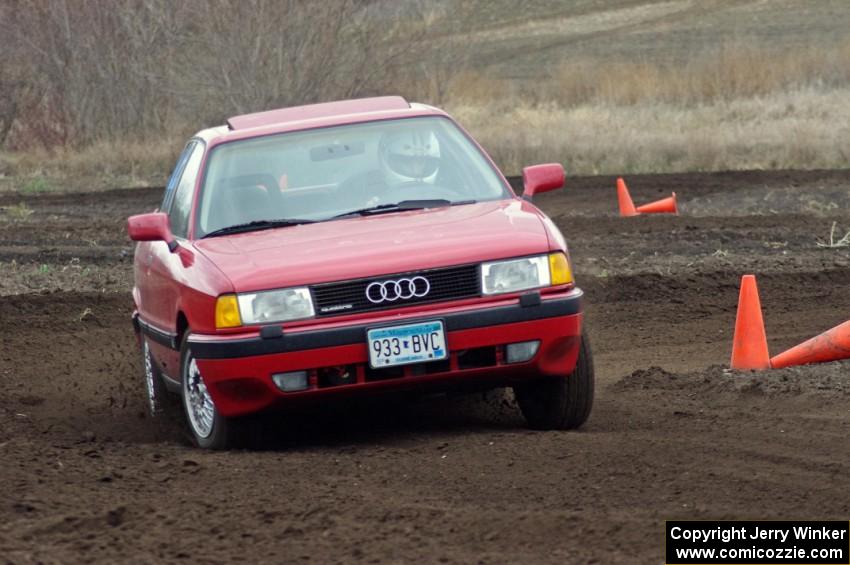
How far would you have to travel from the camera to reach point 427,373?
6887 mm

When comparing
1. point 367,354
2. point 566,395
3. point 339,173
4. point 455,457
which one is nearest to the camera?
point 455,457

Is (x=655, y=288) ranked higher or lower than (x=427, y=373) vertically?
lower

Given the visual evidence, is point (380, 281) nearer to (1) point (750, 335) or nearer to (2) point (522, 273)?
(2) point (522, 273)

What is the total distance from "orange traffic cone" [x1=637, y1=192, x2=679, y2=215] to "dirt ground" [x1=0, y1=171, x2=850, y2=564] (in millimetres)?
5736

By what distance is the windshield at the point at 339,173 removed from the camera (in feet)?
25.7

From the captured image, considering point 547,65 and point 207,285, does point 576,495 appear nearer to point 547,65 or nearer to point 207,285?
point 207,285

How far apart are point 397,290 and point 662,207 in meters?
→ 13.2

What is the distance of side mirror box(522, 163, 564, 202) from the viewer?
8.14m

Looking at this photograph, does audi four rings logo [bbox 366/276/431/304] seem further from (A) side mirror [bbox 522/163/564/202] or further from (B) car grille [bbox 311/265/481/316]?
(A) side mirror [bbox 522/163/564/202]

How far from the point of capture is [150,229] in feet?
25.6

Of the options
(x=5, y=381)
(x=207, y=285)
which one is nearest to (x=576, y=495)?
(x=207, y=285)

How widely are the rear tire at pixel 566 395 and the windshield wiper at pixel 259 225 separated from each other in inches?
54.9

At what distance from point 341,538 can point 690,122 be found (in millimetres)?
27173

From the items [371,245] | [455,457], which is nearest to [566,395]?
[455,457]
